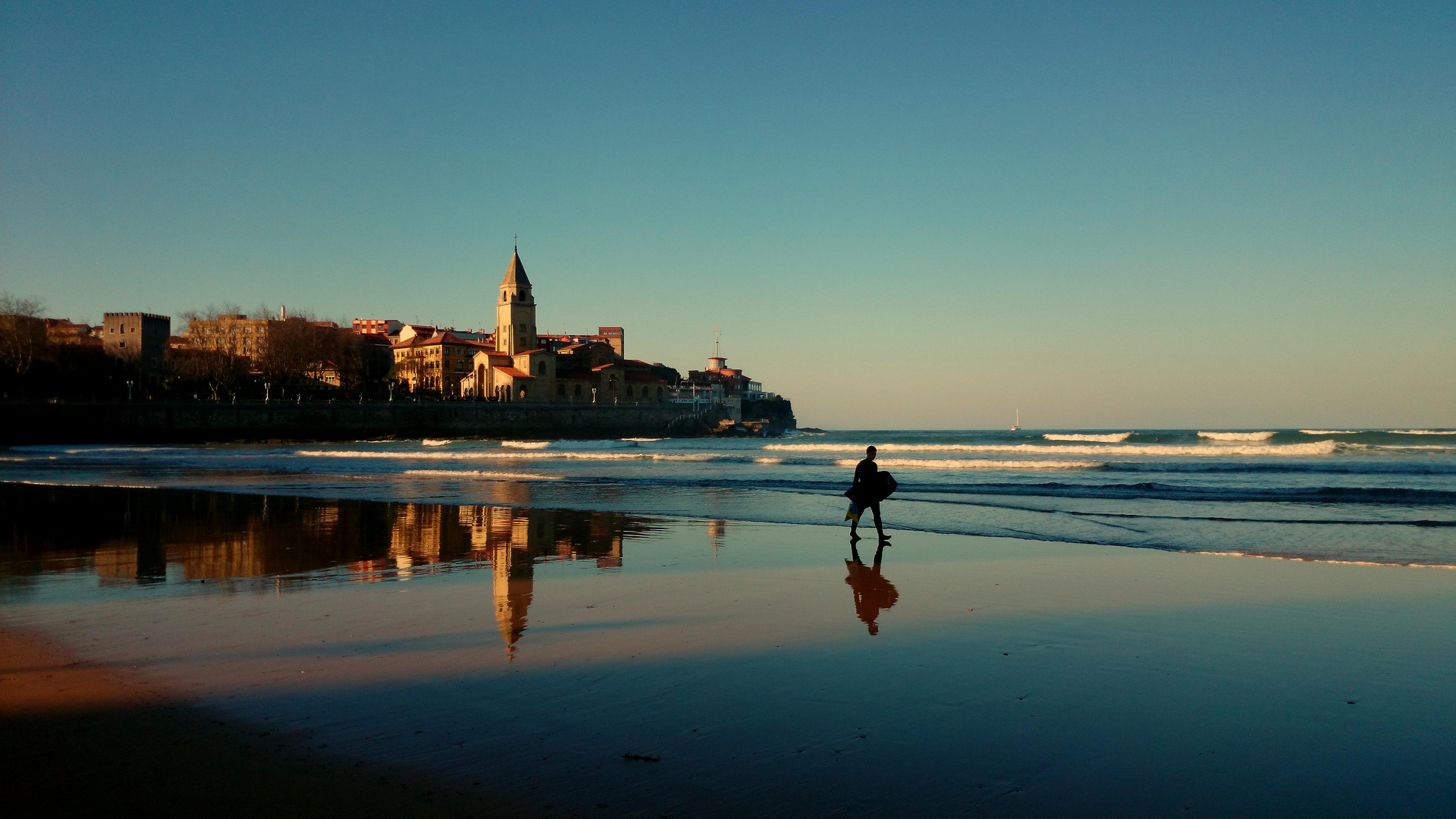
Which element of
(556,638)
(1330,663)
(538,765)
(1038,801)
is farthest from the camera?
(556,638)

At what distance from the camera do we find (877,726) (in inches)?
150

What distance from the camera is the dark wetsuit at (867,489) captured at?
10281 millimetres

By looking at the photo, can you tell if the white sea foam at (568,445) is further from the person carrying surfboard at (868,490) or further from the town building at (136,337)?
the town building at (136,337)

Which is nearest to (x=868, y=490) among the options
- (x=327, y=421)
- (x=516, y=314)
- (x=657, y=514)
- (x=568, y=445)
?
(x=657, y=514)

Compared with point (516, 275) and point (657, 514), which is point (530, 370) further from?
point (657, 514)

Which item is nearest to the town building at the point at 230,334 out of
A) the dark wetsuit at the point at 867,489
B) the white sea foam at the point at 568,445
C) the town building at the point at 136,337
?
the town building at the point at 136,337

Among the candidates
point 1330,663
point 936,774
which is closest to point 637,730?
point 936,774

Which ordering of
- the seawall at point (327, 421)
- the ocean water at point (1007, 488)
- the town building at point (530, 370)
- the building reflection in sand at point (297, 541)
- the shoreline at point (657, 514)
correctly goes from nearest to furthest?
the building reflection in sand at point (297, 541) → the shoreline at point (657, 514) → the ocean water at point (1007, 488) → the seawall at point (327, 421) → the town building at point (530, 370)

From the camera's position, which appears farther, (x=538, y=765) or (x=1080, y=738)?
(x=1080, y=738)

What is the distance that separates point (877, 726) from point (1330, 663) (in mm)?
3200

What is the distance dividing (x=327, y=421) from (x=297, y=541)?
63895mm

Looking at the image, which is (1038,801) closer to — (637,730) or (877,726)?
(877,726)

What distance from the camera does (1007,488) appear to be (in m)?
18.3

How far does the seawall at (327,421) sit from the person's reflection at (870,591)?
207ft
